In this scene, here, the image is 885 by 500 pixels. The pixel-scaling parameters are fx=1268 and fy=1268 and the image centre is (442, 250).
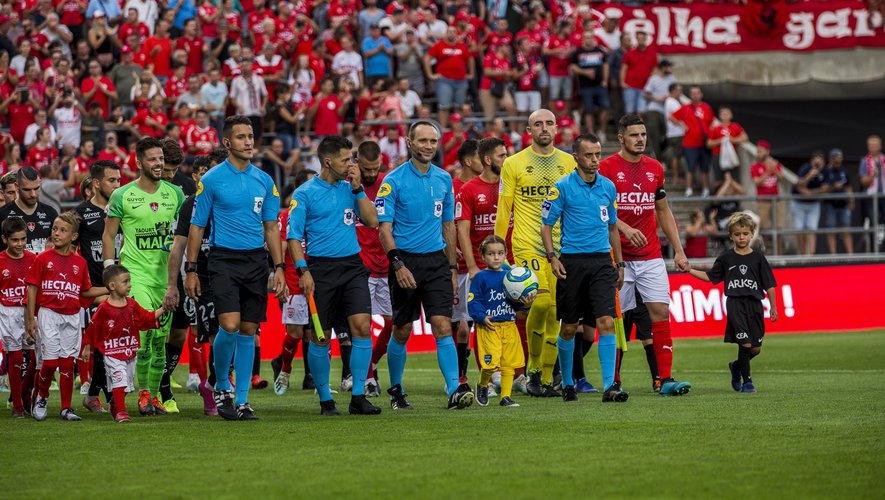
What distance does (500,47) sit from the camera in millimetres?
26781

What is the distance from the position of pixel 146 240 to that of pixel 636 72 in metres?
17.0

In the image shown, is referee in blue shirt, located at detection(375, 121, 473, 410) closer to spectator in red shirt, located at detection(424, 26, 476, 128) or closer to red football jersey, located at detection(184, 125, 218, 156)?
red football jersey, located at detection(184, 125, 218, 156)

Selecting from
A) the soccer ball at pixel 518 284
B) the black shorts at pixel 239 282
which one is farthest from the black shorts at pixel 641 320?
the black shorts at pixel 239 282

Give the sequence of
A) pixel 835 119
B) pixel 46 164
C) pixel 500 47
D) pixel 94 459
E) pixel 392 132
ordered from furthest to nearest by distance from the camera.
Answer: pixel 835 119 → pixel 500 47 → pixel 392 132 → pixel 46 164 → pixel 94 459

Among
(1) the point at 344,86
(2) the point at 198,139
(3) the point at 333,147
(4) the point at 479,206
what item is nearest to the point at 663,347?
(4) the point at 479,206

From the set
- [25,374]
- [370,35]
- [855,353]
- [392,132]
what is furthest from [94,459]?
[370,35]

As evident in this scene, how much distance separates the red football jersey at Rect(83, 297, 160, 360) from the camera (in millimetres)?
11391

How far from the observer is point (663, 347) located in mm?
13039

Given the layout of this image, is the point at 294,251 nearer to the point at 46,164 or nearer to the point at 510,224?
the point at 510,224

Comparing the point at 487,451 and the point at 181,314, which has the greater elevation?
the point at 181,314

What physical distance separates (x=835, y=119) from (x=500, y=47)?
8633mm

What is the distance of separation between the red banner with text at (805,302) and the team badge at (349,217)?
11382mm

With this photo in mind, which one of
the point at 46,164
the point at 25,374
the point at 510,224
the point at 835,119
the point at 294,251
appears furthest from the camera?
the point at 835,119

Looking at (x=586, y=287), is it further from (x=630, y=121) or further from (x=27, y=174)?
(x=27, y=174)
